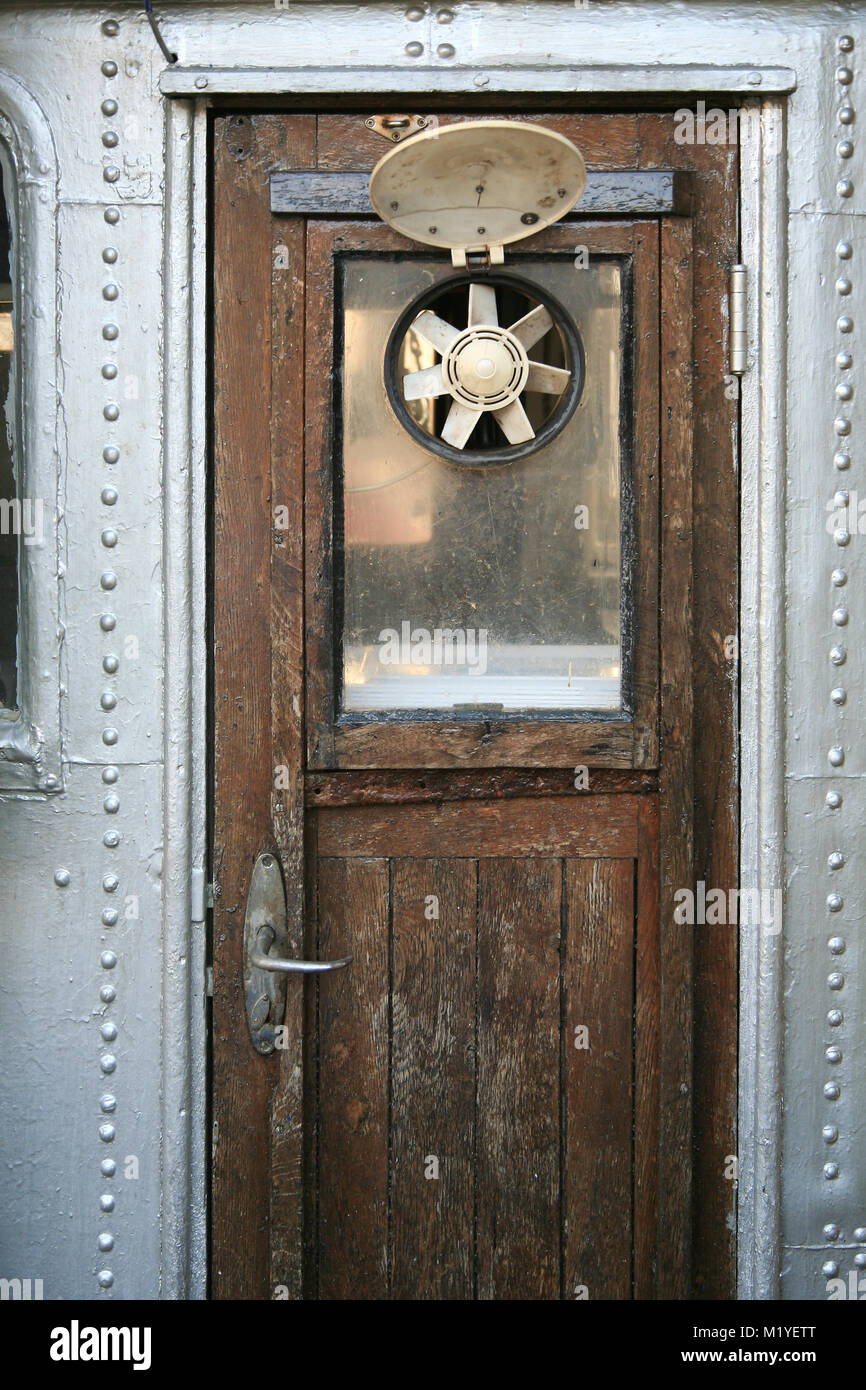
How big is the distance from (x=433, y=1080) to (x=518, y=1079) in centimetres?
19

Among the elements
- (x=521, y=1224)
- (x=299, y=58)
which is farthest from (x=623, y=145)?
(x=521, y=1224)

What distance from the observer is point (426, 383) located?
2.16m

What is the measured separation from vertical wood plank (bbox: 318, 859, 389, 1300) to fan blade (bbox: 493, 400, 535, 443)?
3.18 feet

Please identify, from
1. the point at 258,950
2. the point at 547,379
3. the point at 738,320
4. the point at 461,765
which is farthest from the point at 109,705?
the point at 738,320

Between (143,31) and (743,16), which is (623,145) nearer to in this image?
(743,16)

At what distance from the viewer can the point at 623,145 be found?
7.06 ft

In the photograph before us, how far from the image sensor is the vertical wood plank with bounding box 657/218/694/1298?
2.17 metres

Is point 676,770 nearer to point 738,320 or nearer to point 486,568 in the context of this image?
point 486,568

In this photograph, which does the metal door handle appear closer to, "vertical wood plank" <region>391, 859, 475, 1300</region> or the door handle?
the door handle

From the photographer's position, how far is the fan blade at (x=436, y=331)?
2.15 metres

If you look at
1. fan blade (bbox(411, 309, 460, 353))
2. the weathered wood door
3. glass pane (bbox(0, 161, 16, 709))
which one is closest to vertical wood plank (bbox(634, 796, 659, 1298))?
the weathered wood door

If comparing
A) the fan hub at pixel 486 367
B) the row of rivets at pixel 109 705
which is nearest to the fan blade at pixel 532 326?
the fan hub at pixel 486 367

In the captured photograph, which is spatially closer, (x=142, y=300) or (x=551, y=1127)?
(x=142, y=300)

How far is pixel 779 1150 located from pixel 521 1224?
59cm
